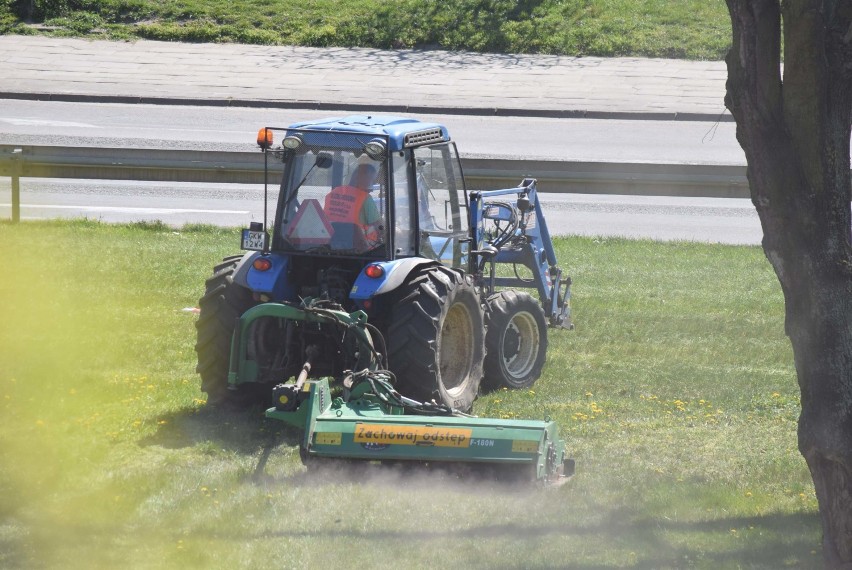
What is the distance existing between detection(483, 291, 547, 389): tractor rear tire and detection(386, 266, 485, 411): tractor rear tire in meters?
0.64

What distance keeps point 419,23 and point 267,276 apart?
19277mm

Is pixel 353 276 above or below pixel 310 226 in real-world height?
below

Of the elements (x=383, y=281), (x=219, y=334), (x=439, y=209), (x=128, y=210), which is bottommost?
(x=128, y=210)

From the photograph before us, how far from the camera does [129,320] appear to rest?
10.8m

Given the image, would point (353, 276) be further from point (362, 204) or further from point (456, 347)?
point (456, 347)

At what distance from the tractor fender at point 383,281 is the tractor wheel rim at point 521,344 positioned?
1581 millimetres

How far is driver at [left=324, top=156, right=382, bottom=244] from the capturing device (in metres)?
8.16

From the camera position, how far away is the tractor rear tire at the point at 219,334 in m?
8.05

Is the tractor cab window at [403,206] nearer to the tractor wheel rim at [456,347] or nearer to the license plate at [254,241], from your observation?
the tractor wheel rim at [456,347]

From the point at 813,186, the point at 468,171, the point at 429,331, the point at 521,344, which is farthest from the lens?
the point at 468,171

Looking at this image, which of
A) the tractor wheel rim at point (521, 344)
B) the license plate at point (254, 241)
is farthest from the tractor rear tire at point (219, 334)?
the tractor wheel rim at point (521, 344)

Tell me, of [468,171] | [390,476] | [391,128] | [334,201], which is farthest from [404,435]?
[468,171]

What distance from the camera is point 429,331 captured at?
A: 7.75 m

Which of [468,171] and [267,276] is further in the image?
[468,171]
